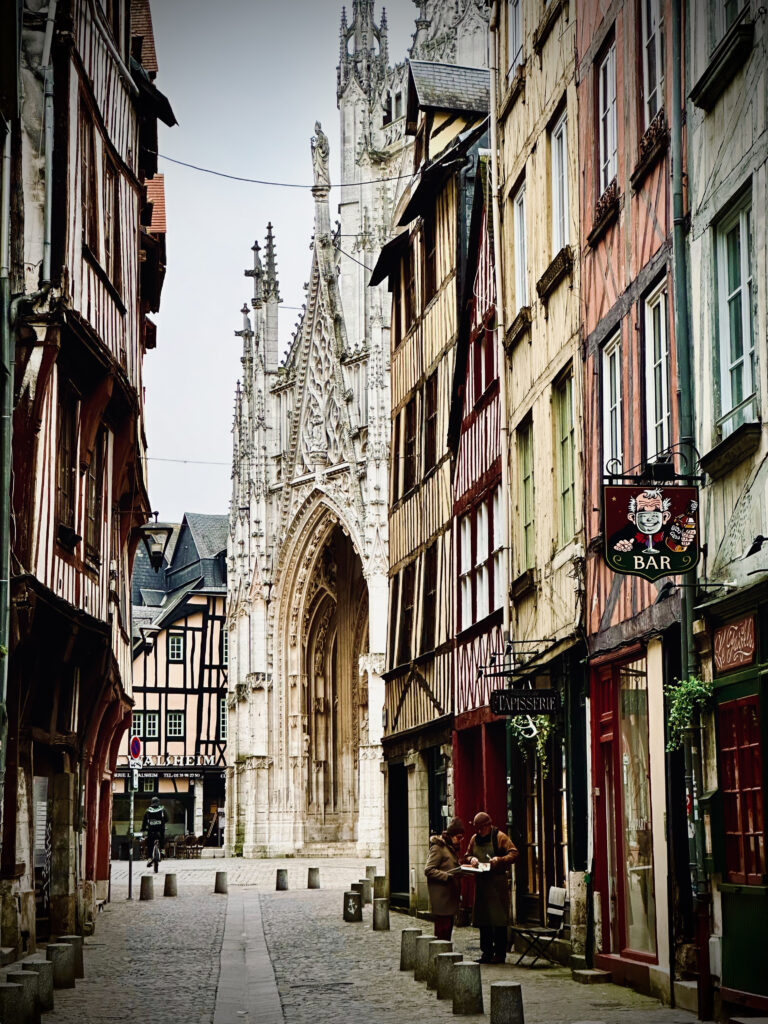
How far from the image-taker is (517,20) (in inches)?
611

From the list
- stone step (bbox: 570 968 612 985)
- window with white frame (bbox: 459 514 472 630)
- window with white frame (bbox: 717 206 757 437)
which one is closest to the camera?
window with white frame (bbox: 717 206 757 437)

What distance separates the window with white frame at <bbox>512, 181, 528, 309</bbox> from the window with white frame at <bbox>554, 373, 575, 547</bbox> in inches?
79.2

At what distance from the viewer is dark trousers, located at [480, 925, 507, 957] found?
41.3ft

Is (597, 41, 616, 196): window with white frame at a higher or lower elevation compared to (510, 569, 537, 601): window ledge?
higher

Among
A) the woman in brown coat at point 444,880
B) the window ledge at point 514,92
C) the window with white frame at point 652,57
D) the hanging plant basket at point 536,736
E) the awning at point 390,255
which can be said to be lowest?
the woman in brown coat at point 444,880

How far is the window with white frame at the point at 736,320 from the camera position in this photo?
329 inches

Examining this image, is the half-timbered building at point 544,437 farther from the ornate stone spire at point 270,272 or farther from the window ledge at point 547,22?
the ornate stone spire at point 270,272

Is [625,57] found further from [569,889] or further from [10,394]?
[569,889]

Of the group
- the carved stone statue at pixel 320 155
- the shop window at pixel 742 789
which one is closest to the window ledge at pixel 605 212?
the shop window at pixel 742 789

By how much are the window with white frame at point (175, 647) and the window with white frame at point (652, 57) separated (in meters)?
47.5

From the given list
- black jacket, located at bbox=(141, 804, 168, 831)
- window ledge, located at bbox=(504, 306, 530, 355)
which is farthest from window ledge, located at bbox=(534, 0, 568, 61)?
black jacket, located at bbox=(141, 804, 168, 831)

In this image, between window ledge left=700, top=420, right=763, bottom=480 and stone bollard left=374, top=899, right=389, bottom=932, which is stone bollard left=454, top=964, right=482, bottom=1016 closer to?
window ledge left=700, top=420, right=763, bottom=480


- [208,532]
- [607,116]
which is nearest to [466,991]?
[607,116]

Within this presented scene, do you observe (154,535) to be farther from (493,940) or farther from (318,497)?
(318,497)
